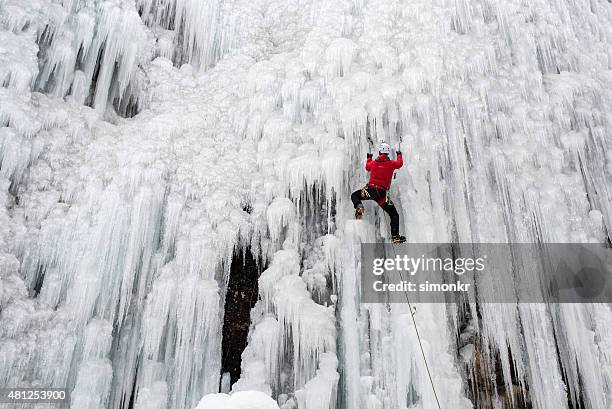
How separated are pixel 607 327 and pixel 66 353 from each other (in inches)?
224

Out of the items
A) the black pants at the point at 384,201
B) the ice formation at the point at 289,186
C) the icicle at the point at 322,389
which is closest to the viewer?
the icicle at the point at 322,389

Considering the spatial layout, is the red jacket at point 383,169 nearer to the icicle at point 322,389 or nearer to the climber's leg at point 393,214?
the climber's leg at point 393,214

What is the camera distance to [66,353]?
182 inches

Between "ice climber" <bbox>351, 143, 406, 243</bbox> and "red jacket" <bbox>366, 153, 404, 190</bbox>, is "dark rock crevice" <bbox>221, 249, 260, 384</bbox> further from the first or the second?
"red jacket" <bbox>366, 153, 404, 190</bbox>

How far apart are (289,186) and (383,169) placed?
4.00ft

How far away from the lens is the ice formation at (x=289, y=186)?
4746 mm

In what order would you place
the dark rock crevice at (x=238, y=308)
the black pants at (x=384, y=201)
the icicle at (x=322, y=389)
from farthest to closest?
the dark rock crevice at (x=238, y=308) < the black pants at (x=384, y=201) < the icicle at (x=322, y=389)

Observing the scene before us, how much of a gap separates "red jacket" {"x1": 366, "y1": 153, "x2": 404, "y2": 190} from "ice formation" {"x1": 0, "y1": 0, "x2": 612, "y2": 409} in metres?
0.44

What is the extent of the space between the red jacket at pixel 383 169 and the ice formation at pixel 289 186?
1.46ft

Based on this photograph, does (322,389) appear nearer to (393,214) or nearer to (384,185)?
(393,214)

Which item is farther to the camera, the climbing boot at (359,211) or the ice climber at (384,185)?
the climbing boot at (359,211)

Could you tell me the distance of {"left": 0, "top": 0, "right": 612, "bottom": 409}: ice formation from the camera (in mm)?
4746

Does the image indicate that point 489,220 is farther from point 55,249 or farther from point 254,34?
point 55,249

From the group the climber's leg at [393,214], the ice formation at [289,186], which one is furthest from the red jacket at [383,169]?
the ice formation at [289,186]
